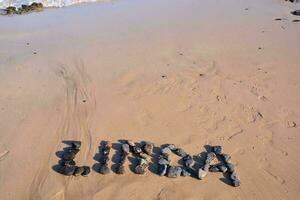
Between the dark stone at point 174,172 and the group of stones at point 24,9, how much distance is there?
884 centimetres

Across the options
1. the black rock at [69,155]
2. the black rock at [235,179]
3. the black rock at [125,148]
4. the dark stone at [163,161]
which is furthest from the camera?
the black rock at [125,148]

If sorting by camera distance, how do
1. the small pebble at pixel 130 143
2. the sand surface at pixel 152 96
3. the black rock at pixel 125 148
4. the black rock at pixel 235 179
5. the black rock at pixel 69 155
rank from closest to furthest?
1. the black rock at pixel 235 179
2. the sand surface at pixel 152 96
3. the black rock at pixel 69 155
4. the black rock at pixel 125 148
5. the small pebble at pixel 130 143

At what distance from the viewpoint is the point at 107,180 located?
16.9ft

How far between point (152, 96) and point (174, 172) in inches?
85.4

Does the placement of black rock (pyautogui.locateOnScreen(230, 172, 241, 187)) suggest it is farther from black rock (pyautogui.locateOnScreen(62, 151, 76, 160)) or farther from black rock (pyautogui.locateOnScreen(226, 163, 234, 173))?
black rock (pyautogui.locateOnScreen(62, 151, 76, 160))

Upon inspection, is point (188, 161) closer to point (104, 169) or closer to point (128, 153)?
point (128, 153)

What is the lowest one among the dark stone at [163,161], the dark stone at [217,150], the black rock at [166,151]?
the dark stone at [163,161]

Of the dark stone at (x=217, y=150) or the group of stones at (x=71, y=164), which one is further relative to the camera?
the dark stone at (x=217, y=150)

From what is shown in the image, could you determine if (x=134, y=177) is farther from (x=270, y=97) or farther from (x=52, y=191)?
(x=270, y=97)

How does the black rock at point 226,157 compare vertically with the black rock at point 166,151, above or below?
above

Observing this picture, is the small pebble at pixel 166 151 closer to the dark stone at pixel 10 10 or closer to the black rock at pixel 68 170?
the black rock at pixel 68 170

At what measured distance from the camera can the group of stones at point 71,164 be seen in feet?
17.2

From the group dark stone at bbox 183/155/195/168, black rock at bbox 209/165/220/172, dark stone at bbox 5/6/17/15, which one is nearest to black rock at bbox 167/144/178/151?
dark stone at bbox 183/155/195/168

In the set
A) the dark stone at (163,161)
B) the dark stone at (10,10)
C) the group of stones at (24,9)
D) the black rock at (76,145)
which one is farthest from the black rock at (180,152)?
the dark stone at (10,10)
